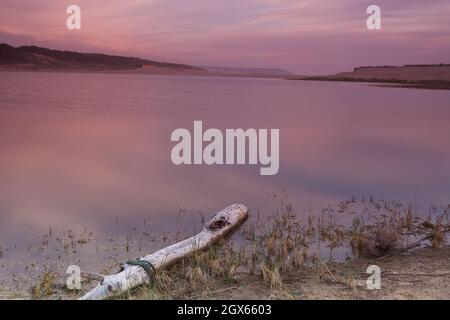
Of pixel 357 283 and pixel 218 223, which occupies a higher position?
pixel 218 223

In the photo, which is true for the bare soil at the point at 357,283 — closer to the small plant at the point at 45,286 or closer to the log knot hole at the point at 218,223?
the log knot hole at the point at 218,223

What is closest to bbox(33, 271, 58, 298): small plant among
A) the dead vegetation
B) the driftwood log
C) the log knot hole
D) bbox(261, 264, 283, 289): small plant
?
the dead vegetation

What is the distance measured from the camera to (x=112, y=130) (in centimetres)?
2752

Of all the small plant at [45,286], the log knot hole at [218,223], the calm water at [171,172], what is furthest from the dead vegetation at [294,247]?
the calm water at [171,172]

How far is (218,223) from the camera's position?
391 inches

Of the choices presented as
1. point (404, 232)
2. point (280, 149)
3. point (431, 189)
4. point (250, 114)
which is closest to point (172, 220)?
point (404, 232)

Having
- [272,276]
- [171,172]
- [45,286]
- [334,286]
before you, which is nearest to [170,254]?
[272,276]

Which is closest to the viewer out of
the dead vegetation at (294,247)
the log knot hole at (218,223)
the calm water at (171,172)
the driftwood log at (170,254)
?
the driftwood log at (170,254)

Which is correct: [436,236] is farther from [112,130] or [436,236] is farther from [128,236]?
[112,130]

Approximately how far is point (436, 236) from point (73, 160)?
43.0 ft

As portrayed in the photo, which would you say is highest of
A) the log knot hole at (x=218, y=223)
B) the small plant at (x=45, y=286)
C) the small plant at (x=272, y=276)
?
the log knot hole at (x=218, y=223)

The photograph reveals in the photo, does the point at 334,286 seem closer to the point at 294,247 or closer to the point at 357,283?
the point at 357,283

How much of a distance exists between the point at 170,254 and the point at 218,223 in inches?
77.5

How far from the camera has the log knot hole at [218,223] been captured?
31.9 feet
